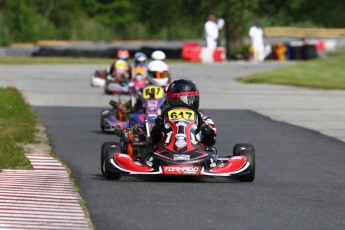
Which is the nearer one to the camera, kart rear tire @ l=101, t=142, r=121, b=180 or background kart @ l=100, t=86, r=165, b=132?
kart rear tire @ l=101, t=142, r=121, b=180

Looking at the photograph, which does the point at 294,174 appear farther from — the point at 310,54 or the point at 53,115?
the point at 310,54

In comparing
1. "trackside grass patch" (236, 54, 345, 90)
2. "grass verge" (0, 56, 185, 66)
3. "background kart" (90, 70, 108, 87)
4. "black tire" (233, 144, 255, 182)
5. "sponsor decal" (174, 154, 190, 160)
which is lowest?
"grass verge" (0, 56, 185, 66)

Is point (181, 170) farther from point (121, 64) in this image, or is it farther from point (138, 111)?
point (121, 64)

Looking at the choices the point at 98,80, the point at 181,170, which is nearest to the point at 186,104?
the point at 181,170

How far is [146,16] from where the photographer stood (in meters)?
70.4

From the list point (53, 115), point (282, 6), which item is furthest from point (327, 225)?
point (282, 6)

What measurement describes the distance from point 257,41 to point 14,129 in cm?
2930

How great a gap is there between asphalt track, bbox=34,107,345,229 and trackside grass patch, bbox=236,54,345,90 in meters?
14.3

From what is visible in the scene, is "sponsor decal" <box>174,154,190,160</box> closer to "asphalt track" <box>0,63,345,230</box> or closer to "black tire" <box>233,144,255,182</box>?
"asphalt track" <box>0,63,345,230</box>

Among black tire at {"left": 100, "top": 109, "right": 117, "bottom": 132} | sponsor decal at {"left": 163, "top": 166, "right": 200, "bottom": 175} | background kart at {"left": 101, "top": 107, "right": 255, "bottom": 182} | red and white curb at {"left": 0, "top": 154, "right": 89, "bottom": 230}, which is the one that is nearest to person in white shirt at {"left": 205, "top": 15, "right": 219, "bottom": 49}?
black tire at {"left": 100, "top": 109, "right": 117, "bottom": 132}

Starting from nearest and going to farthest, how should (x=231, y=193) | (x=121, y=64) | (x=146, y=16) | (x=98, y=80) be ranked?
(x=231, y=193) < (x=121, y=64) < (x=98, y=80) < (x=146, y=16)

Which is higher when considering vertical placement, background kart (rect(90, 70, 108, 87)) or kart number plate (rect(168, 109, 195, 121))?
kart number plate (rect(168, 109, 195, 121))

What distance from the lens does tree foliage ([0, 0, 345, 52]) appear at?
48.6 metres

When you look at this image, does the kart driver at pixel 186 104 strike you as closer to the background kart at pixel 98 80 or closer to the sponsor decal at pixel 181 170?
the sponsor decal at pixel 181 170
